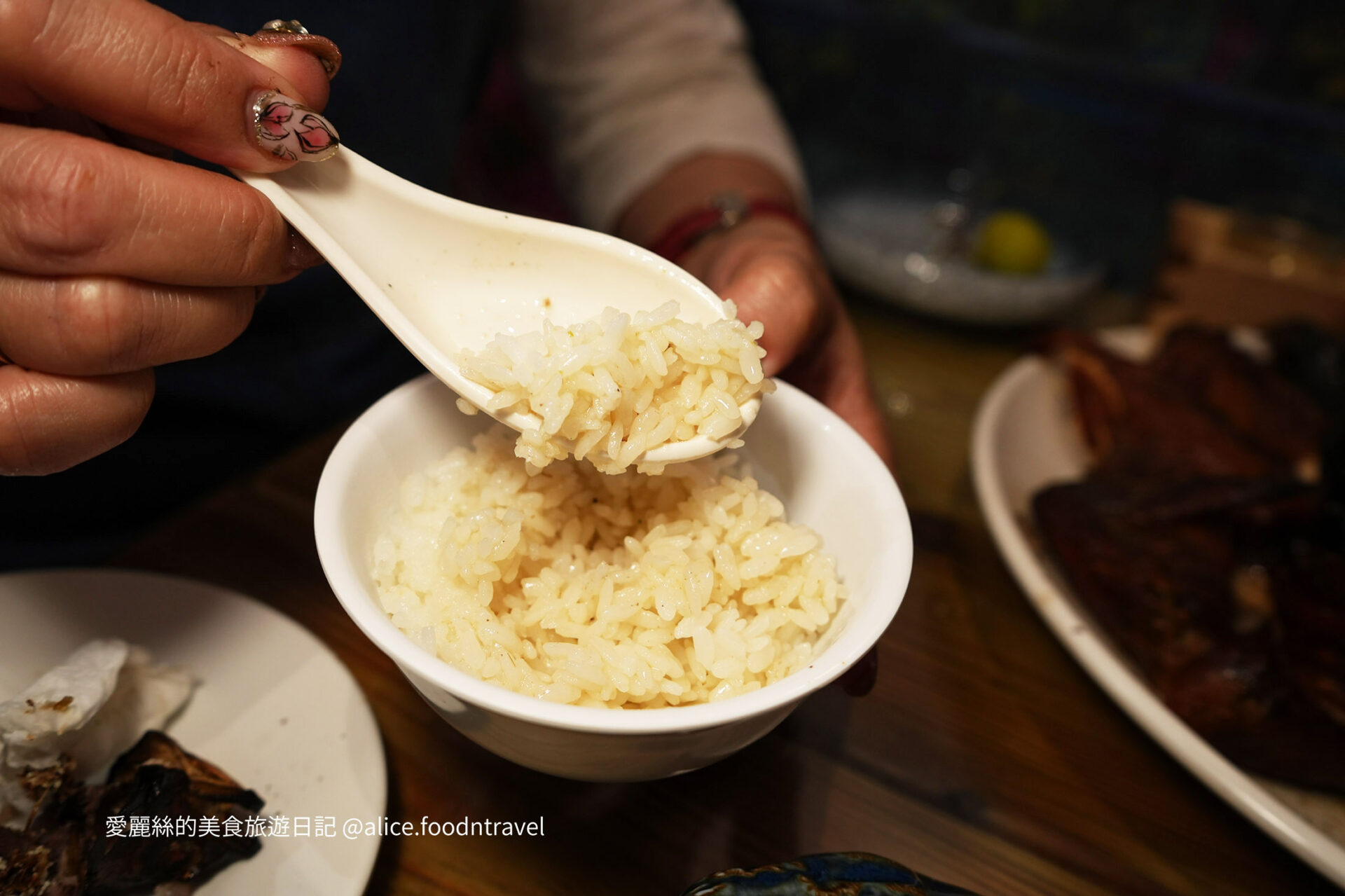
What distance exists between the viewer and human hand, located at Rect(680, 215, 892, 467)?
1.51 meters

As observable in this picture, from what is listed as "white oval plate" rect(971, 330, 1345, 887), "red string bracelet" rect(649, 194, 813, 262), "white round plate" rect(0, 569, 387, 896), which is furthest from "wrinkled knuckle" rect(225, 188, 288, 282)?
"white oval plate" rect(971, 330, 1345, 887)

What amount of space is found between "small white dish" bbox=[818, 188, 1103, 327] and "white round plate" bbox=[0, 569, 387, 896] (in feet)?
7.89

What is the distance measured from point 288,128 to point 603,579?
2.39ft

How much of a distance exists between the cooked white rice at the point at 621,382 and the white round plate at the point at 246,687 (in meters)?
0.52

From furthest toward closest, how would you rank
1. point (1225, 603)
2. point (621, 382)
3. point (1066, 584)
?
point (1066, 584) → point (1225, 603) → point (621, 382)

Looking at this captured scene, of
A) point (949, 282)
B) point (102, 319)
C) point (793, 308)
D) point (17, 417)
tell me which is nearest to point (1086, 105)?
point (949, 282)

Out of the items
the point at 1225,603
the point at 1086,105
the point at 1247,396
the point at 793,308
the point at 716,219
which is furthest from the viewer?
the point at 1086,105

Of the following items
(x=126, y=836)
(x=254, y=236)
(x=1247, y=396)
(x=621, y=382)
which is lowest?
(x=1247, y=396)

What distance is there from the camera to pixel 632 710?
0.98 meters

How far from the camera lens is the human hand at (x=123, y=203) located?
93cm

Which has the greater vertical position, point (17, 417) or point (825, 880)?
point (17, 417)

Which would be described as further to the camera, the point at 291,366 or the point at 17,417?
the point at 291,366

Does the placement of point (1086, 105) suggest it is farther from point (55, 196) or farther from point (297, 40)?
point (55, 196)

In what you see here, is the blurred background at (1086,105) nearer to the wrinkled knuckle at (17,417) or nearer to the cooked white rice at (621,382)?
the cooked white rice at (621,382)
